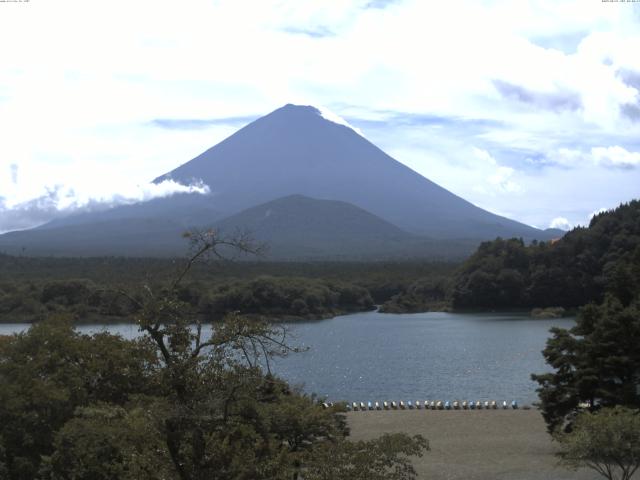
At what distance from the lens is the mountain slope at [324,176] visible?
15188 cm

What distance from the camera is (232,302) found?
5391 centimetres

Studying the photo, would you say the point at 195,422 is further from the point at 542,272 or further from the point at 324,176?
the point at 324,176

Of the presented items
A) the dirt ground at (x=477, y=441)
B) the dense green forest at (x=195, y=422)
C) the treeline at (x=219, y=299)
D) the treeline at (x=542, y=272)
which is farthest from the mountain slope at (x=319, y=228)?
the dense green forest at (x=195, y=422)

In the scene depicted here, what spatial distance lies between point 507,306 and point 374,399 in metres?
35.1

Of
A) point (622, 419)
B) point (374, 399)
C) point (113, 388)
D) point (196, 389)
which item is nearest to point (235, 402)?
point (196, 389)

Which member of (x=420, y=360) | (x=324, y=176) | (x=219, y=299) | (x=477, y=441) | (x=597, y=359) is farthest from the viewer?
(x=324, y=176)

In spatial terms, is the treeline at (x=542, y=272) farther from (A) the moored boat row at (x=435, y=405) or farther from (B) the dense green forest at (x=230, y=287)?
(A) the moored boat row at (x=435, y=405)

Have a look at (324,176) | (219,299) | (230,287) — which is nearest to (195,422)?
(219,299)

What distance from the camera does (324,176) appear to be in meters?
163

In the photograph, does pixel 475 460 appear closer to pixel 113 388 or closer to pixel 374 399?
pixel 113 388

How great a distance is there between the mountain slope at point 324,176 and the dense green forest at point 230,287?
225 feet

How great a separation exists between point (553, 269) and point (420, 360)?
25.6 meters

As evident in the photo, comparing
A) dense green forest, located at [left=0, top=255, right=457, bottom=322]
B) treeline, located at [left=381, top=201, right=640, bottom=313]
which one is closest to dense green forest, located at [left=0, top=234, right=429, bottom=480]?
dense green forest, located at [left=0, top=255, right=457, bottom=322]

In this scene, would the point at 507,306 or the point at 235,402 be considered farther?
the point at 507,306
